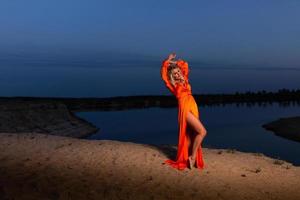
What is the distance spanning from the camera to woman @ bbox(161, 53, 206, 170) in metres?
9.49

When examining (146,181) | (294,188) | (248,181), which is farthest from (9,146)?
(294,188)

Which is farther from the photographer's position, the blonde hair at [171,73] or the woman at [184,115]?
the blonde hair at [171,73]

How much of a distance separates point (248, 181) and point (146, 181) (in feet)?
6.63

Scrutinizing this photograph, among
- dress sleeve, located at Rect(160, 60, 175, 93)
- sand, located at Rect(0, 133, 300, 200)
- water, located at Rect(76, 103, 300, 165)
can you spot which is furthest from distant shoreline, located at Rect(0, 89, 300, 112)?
dress sleeve, located at Rect(160, 60, 175, 93)

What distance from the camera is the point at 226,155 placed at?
36.0 feet

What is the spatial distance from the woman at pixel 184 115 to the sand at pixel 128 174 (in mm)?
262

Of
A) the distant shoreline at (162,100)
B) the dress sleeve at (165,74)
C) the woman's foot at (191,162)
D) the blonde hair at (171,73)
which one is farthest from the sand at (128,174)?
the distant shoreline at (162,100)

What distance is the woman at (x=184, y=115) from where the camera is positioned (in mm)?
9492

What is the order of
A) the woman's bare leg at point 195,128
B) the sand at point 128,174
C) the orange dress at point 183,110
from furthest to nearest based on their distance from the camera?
the orange dress at point 183,110
the woman's bare leg at point 195,128
the sand at point 128,174

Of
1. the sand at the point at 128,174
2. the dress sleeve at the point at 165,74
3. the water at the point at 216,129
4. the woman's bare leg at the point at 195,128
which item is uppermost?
the dress sleeve at the point at 165,74

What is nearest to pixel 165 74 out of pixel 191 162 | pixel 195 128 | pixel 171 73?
pixel 171 73

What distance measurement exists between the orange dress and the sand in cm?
24

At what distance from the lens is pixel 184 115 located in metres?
9.50

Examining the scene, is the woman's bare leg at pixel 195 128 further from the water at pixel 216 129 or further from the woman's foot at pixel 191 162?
the water at pixel 216 129
